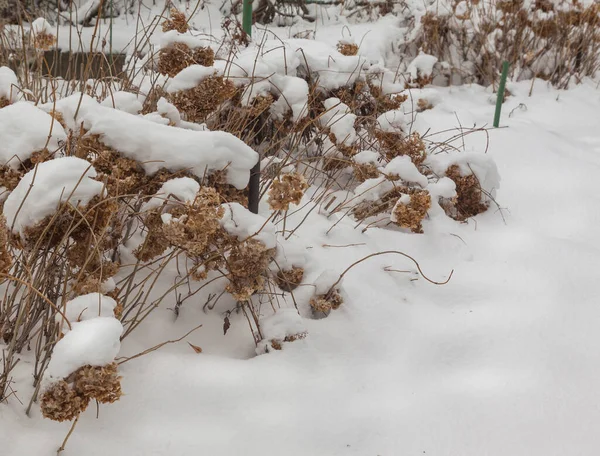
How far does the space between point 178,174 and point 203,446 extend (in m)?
0.59

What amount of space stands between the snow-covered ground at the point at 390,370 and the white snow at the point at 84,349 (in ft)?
0.90

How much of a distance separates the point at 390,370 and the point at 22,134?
39.4 inches

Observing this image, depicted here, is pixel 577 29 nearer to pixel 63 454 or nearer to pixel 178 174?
pixel 178 174

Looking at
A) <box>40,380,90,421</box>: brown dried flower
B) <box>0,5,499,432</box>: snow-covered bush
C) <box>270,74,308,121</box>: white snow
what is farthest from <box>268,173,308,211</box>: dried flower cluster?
<box>270,74,308,121</box>: white snow

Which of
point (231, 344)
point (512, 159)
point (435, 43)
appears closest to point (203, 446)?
point (231, 344)

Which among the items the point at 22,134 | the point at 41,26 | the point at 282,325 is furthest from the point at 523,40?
the point at 22,134

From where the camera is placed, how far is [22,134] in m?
1.16

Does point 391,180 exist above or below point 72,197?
below

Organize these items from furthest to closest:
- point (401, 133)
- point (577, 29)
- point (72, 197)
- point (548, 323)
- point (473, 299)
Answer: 1. point (577, 29)
2. point (401, 133)
3. point (473, 299)
4. point (548, 323)
5. point (72, 197)

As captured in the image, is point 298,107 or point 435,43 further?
point 435,43

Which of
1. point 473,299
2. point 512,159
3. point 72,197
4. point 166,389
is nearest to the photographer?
point 72,197

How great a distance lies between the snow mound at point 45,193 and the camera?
40.9 inches

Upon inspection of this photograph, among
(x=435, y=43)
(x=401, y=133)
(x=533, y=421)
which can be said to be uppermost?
(x=435, y=43)

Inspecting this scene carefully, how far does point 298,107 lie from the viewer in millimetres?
2082
